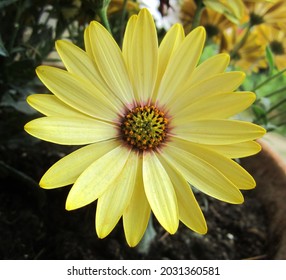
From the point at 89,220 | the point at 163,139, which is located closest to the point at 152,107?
the point at 163,139

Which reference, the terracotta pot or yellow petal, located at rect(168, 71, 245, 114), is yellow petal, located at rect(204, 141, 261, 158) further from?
the terracotta pot

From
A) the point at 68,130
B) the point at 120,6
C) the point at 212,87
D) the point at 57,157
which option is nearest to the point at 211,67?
the point at 212,87

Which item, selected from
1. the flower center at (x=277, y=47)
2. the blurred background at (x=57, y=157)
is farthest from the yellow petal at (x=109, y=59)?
the flower center at (x=277, y=47)

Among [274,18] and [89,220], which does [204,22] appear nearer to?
[274,18]

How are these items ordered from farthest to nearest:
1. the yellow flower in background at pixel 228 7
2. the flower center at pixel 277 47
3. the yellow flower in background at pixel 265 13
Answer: the flower center at pixel 277 47, the yellow flower in background at pixel 265 13, the yellow flower in background at pixel 228 7

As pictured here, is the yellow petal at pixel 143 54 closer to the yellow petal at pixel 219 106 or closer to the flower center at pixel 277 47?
the yellow petal at pixel 219 106

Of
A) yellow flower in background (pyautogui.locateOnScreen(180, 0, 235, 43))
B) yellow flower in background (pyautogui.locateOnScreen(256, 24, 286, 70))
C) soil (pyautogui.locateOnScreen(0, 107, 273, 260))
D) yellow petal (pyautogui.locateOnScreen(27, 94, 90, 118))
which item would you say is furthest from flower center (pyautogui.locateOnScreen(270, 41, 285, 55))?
yellow petal (pyautogui.locateOnScreen(27, 94, 90, 118))
